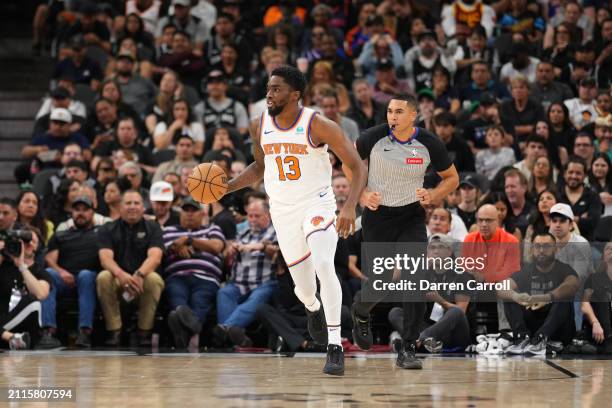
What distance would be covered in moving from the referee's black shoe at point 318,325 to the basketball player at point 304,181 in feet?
0.93

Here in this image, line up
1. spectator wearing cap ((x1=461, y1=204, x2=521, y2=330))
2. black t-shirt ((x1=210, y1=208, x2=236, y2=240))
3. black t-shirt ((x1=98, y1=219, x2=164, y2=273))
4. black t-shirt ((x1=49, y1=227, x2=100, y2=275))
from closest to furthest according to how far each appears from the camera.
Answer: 1. spectator wearing cap ((x1=461, y1=204, x2=521, y2=330))
2. black t-shirt ((x1=98, y1=219, x2=164, y2=273))
3. black t-shirt ((x1=49, y1=227, x2=100, y2=275))
4. black t-shirt ((x1=210, y1=208, x2=236, y2=240))

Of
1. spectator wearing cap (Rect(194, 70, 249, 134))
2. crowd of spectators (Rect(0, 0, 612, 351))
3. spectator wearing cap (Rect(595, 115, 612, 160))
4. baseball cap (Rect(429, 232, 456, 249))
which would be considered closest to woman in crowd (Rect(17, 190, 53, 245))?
crowd of spectators (Rect(0, 0, 612, 351))

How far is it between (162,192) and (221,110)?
9.98 feet

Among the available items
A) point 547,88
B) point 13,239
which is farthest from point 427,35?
point 13,239

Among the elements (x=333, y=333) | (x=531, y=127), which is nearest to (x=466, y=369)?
(x=333, y=333)

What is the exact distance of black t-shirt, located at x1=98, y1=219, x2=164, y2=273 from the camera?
36.1ft

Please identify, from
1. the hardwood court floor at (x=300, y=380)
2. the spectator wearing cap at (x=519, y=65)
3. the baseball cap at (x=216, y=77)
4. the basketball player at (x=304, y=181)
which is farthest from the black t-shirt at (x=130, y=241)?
the spectator wearing cap at (x=519, y=65)

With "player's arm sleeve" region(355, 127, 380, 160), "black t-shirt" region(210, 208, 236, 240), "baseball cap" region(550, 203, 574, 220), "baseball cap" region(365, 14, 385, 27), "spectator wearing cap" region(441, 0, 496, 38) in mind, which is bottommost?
"black t-shirt" region(210, 208, 236, 240)

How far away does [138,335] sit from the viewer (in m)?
10.9

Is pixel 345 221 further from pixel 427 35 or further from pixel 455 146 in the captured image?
pixel 427 35

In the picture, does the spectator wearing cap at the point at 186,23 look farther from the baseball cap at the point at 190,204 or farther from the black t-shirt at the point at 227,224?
the baseball cap at the point at 190,204

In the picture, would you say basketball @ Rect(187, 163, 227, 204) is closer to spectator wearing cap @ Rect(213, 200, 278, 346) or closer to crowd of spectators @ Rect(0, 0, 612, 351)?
crowd of spectators @ Rect(0, 0, 612, 351)

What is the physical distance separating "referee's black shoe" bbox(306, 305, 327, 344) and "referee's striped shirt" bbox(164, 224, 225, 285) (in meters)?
2.86

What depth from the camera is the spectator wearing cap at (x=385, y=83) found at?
14953mm
